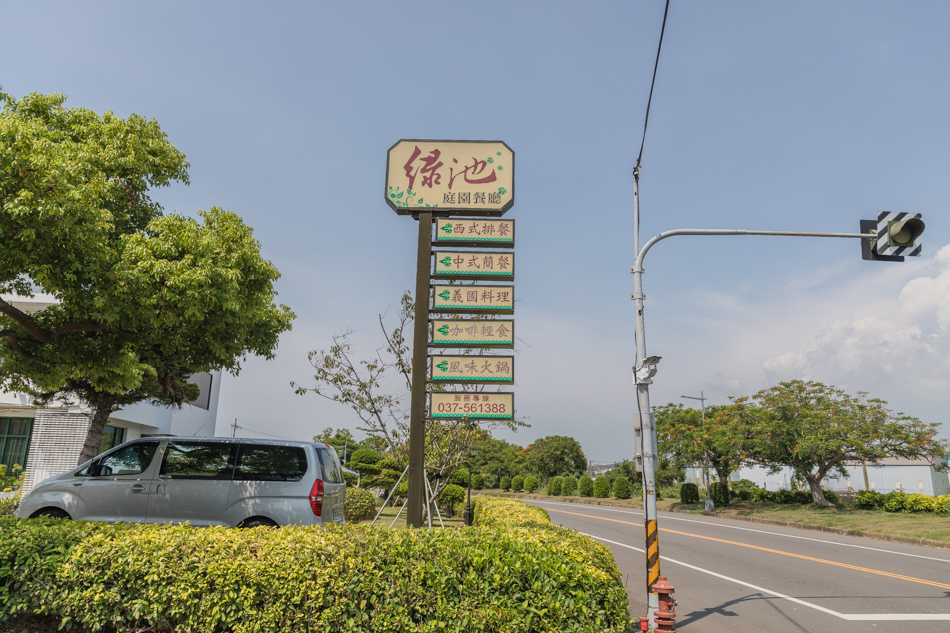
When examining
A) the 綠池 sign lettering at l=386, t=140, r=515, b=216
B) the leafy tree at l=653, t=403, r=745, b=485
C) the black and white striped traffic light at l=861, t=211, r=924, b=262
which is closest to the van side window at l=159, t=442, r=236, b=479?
the 綠池 sign lettering at l=386, t=140, r=515, b=216

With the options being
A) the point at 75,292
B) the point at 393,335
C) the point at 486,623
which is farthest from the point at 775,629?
the point at 75,292

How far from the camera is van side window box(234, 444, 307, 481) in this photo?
29.0 ft

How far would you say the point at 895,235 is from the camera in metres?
8.55

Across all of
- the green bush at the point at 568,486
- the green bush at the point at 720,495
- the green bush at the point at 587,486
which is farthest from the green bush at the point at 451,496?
the green bush at the point at 568,486

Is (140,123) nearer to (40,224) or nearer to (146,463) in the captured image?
(40,224)

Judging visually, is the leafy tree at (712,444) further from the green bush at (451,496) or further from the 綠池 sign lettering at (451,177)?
the 綠池 sign lettering at (451,177)

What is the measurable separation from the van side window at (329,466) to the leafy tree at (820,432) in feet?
78.3

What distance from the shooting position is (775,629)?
24.2ft

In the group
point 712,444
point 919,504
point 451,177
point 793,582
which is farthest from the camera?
point 712,444

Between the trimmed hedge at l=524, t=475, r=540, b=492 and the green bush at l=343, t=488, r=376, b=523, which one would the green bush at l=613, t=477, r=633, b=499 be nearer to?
the trimmed hedge at l=524, t=475, r=540, b=492

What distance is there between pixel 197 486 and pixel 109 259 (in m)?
3.64

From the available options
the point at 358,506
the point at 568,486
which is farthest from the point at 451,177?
the point at 568,486

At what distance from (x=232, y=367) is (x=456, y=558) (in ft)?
23.3

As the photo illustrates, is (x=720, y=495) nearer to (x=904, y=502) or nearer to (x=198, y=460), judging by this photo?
(x=904, y=502)
